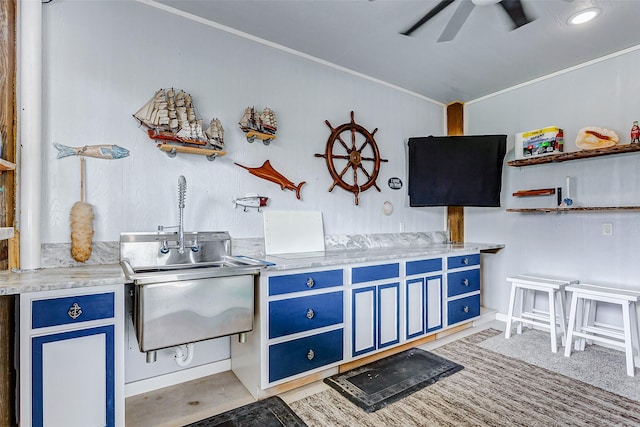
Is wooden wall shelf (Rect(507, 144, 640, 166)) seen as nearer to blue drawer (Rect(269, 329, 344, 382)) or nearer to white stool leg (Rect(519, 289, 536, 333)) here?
white stool leg (Rect(519, 289, 536, 333))

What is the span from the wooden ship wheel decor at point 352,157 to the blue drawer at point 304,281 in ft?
3.50

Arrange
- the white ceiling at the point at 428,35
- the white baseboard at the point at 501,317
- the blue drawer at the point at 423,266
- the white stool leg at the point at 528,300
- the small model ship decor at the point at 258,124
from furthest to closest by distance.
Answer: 1. the white baseboard at the point at 501,317
2. the white stool leg at the point at 528,300
3. the blue drawer at the point at 423,266
4. the small model ship decor at the point at 258,124
5. the white ceiling at the point at 428,35

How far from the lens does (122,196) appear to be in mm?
2240

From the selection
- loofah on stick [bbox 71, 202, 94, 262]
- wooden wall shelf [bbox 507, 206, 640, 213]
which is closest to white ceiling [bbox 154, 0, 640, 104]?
wooden wall shelf [bbox 507, 206, 640, 213]

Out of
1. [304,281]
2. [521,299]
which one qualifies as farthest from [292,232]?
[521,299]

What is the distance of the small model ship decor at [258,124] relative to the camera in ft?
8.73

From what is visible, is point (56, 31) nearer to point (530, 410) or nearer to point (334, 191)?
point (334, 191)

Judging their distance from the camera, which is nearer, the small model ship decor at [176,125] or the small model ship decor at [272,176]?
the small model ship decor at [176,125]

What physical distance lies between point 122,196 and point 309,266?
1338 mm

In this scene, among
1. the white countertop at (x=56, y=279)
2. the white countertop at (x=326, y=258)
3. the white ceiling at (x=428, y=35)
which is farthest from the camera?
the white ceiling at (x=428, y=35)

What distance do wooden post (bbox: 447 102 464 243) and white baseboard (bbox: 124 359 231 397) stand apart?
122 inches

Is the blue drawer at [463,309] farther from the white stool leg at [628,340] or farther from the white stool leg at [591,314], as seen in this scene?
the white stool leg at [628,340]

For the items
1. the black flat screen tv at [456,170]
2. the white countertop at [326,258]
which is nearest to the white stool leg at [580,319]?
the white countertop at [326,258]

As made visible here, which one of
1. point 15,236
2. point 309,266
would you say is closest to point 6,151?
point 15,236
